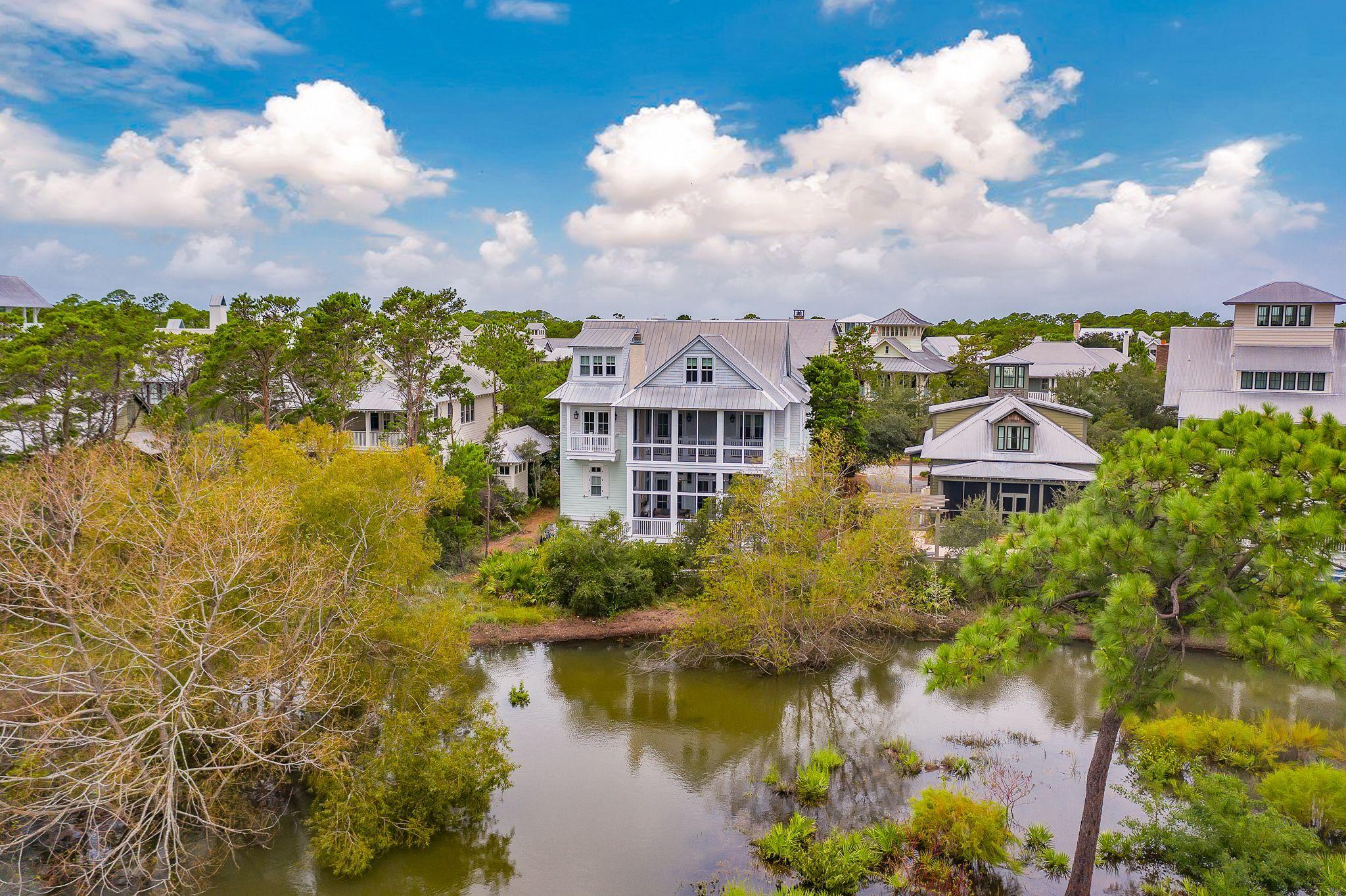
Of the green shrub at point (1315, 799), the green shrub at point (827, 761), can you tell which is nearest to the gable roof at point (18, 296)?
the green shrub at point (827, 761)

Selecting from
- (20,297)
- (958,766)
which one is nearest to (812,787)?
(958,766)

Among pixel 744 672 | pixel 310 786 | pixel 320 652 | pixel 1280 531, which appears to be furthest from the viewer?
pixel 744 672

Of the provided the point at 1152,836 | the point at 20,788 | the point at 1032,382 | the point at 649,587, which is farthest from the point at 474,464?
the point at 1032,382

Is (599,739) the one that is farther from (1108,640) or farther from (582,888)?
(1108,640)

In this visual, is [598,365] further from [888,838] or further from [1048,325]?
[1048,325]

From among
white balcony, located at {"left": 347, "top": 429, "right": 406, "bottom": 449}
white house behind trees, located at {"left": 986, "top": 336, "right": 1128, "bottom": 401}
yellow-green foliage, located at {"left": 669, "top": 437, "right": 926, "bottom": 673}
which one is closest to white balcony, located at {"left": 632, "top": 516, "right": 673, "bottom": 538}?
yellow-green foliage, located at {"left": 669, "top": 437, "right": 926, "bottom": 673}

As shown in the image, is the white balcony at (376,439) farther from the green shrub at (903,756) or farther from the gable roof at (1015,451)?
the green shrub at (903,756)

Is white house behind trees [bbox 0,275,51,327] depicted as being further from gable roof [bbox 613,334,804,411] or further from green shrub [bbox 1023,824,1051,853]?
green shrub [bbox 1023,824,1051,853]
